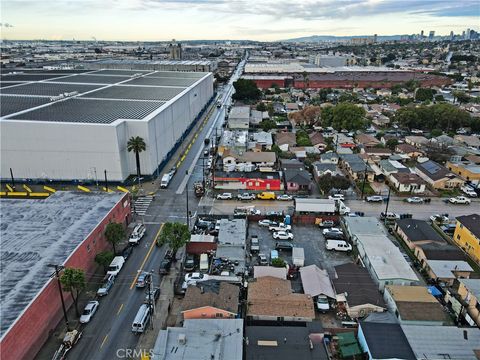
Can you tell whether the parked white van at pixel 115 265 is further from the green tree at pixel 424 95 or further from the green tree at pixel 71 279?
the green tree at pixel 424 95

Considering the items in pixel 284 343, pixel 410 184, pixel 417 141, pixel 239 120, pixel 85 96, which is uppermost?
pixel 85 96

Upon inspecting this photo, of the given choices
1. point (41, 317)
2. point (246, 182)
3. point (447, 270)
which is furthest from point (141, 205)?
point (447, 270)

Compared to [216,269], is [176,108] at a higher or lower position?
higher

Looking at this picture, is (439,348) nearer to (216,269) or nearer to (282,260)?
(282,260)

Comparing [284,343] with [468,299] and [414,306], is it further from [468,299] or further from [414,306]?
[468,299]

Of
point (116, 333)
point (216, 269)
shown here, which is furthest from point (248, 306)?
point (116, 333)

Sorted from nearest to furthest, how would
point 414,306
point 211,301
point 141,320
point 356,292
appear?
1. point 141,320
2. point 211,301
3. point 414,306
4. point 356,292

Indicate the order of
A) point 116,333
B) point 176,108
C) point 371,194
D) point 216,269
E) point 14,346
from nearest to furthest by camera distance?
1. point 14,346
2. point 116,333
3. point 216,269
4. point 371,194
5. point 176,108

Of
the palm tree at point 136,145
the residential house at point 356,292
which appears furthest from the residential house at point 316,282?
the palm tree at point 136,145
